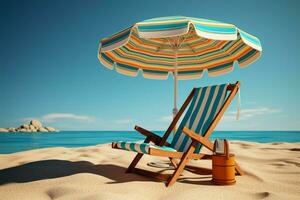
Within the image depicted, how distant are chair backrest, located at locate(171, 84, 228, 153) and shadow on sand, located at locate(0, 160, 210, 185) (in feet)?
1.75

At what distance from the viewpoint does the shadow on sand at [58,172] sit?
311 cm

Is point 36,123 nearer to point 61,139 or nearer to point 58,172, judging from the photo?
point 61,139

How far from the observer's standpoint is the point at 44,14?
12.3 m

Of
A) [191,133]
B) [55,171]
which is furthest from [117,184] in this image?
[55,171]

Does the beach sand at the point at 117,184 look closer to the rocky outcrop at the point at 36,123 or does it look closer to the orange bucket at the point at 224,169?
the orange bucket at the point at 224,169

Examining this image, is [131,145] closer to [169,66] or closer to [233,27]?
[233,27]

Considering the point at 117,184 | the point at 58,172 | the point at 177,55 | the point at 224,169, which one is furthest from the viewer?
the point at 177,55

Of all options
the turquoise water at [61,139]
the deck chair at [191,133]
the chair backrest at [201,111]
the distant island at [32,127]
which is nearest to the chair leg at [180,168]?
the deck chair at [191,133]

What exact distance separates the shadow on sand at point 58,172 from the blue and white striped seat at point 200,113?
0.40 m

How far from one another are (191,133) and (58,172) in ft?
6.01

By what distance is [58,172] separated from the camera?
3.41 meters

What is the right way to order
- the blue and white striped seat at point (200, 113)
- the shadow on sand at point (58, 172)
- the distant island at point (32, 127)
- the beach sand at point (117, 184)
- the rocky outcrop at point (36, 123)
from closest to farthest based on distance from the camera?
the beach sand at point (117, 184) → the shadow on sand at point (58, 172) → the blue and white striped seat at point (200, 113) → the distant island at point (32, 127) → the rocky outcrop at point (36, 123)

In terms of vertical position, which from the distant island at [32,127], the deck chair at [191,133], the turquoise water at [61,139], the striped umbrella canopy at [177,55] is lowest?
the distant island at [32,127]

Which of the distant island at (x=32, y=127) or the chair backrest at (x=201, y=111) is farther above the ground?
the chair backrest at (x=201, y=111)
